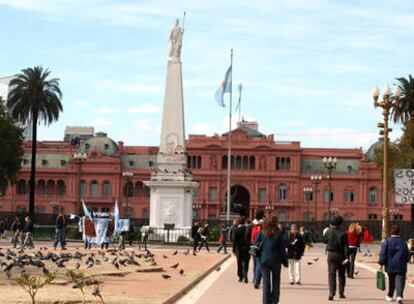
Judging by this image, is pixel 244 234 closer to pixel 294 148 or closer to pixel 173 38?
pixel 173 38

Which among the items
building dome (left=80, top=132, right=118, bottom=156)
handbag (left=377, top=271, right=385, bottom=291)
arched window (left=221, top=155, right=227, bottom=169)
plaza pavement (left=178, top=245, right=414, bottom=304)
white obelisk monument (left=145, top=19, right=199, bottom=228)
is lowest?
plaza pavement (left=178, top=245, right=414, bottom=304)

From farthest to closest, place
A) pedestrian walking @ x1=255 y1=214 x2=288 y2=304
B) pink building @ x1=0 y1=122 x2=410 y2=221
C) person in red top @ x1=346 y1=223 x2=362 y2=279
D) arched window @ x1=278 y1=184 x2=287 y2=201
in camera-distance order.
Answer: arched window @ x1=278 y1=184 x2=287 y2=201
pink building @ x1=0 y1=122 x2=410 y2=221
person in red top @ x1=346 y1=223 x2=362 y2=279
pedestrian walking @ x1=255 y1=214 x2=288 y2=304

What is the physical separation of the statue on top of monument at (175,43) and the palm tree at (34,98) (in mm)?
18539

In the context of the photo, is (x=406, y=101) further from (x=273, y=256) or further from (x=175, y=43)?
(x=273, y=256)

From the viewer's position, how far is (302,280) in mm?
23969

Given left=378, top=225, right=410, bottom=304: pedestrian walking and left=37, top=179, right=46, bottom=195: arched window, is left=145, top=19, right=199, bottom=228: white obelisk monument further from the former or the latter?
left=37, top=179, right=46, bottom=195: arched window

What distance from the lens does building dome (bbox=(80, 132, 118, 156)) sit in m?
128

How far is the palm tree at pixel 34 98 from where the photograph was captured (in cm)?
7125

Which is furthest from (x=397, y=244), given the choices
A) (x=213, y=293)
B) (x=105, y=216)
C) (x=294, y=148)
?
(x=294, y=148)

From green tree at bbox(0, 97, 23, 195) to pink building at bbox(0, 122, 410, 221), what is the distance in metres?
48.9

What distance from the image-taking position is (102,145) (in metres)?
128

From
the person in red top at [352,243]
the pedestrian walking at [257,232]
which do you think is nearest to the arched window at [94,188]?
the person in red top at [352,243]

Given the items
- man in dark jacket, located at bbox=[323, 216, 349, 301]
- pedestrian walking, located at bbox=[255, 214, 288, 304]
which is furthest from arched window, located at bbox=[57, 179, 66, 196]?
pedestrian walking, located at bbox=[255, 214, 288, 304]

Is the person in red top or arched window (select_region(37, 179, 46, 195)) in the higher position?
arched window (select_region(37, 179, 46, 195))
